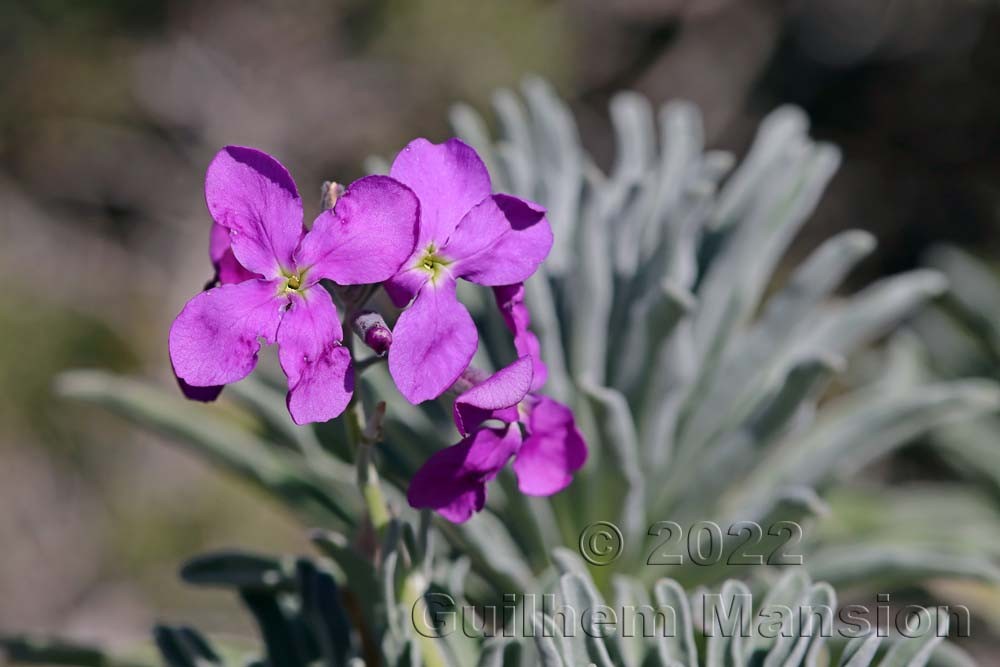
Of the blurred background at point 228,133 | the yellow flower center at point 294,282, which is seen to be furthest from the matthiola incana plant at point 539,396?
the blurred background at point 228,133

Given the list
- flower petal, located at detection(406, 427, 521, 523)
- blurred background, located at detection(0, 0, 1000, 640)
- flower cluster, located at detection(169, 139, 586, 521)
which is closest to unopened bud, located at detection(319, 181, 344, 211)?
flower cluster, located at detection(169, 139, 586, 521)

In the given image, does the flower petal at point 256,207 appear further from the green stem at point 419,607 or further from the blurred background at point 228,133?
the blurred background at point 228,133

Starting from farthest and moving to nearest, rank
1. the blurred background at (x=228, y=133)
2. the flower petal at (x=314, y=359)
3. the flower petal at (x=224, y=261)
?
the blurred background at (x=228, y=133)
the flower petal at (x=224, y=261)
the flower petal at (x=314, y=359)

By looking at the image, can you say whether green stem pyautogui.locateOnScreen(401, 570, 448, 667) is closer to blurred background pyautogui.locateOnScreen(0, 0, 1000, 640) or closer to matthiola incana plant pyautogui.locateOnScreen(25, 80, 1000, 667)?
matthiola incana plant pyautogui.locateOnScreen(25, 80, 1000, 667)

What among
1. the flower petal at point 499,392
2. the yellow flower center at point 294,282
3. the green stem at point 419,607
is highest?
the yellow flower center at point 294,282

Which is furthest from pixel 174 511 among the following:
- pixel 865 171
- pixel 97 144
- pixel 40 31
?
pixel 865 171

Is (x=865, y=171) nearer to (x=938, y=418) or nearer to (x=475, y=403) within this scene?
(x=938, y=418)

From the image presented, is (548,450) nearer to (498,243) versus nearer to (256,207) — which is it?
(498,243)

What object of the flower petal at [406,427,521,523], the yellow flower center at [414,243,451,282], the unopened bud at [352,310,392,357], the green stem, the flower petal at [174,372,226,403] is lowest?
the green stem
